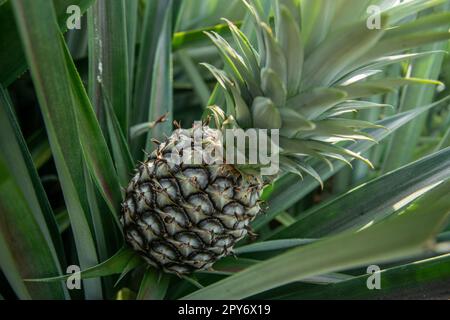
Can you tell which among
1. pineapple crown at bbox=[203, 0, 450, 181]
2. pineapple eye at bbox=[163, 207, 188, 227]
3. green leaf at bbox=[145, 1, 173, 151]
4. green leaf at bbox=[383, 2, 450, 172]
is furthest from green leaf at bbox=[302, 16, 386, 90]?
green leaf at bbox=[383, 2, 450, 172]

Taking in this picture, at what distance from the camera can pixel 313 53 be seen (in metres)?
0.80

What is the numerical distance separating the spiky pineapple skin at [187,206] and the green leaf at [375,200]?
0.19 metres

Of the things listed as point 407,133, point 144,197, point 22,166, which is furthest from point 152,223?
point 407,133

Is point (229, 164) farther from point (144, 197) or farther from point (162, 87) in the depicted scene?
point (162, 87)

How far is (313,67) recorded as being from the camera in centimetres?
82

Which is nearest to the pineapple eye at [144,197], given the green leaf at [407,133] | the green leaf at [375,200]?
the green leaf at [375,200]

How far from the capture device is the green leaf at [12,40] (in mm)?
830

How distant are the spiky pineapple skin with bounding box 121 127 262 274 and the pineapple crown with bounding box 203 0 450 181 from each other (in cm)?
9

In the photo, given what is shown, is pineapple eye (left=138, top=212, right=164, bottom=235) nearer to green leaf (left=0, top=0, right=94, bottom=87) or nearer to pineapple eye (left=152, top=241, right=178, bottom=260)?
pineapple eye (left=152, top=241, right=178, bottom=260)

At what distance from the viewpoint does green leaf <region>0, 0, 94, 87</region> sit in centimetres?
83

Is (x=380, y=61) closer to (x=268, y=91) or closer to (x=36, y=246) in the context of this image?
(x=268, y=91)

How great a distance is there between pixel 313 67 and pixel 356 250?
37 cm

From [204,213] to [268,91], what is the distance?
0.81 ft

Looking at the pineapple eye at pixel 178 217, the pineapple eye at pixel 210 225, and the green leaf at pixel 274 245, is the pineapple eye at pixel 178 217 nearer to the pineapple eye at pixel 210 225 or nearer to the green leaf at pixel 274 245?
the pineapple eye at pixel 210 225
